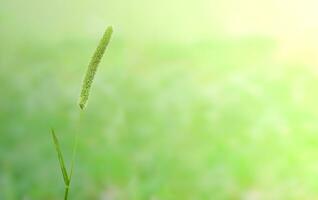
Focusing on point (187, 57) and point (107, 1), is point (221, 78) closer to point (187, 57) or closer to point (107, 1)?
point (187, 57)

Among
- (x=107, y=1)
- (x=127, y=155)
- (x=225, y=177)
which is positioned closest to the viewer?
(x=225, y=177)

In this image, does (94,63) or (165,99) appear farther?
(165,99)

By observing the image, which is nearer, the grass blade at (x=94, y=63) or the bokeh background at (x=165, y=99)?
the grass blade at (x=94, y=63)

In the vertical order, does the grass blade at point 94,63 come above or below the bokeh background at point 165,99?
above

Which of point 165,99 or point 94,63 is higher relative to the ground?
point 94,63

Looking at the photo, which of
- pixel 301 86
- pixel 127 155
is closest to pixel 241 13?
pixel 301 86

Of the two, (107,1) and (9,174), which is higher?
(107,1)

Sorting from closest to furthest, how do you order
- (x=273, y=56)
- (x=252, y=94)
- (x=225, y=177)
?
(x=225, y=177) < (x=252, y=94) < (x=273, y=56)

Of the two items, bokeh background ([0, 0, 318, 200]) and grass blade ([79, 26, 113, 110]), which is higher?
grass blade ([79, 26, 113, 110])
